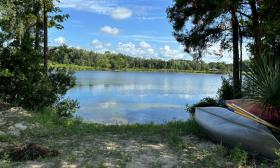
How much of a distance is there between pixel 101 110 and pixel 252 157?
16843mm

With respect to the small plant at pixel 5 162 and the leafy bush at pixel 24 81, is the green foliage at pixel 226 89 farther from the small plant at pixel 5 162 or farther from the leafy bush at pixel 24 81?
the small plant at pixel 5 162

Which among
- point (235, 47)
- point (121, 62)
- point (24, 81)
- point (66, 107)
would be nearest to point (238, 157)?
point (24, 81)

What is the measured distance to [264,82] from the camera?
632 centimetres

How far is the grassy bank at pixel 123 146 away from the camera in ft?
18.2

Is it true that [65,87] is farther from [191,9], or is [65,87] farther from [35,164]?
[35,164]

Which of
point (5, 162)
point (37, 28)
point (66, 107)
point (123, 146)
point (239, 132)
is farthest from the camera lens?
point (37, 28)

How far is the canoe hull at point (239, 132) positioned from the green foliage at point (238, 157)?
188mm

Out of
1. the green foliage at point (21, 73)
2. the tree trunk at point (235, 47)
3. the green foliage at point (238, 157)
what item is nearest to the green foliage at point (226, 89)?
the tree trunk at point (235, 47)

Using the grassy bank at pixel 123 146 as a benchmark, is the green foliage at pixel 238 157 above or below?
above

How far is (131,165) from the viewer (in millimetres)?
5398

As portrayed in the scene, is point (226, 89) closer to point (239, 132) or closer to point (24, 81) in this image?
point (24, 81)

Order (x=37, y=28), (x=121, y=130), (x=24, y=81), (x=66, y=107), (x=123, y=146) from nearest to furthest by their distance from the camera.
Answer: (x=123, y=146) < (x=121, y=130) < (x=24, y=81) < (x=66, y=107) < (x=37, y=28)

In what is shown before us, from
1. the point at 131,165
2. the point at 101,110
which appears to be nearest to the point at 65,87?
the point at 131,165

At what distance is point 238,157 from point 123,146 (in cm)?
209
